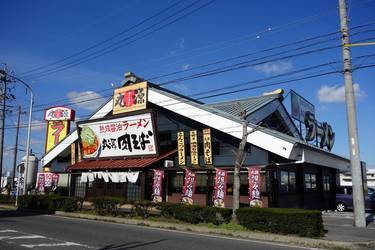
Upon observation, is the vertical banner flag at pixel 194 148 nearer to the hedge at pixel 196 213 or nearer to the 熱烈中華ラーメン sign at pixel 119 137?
the 熱烈中華ラーメン sign at pixel 119 137

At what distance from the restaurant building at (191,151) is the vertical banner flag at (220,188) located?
194 mm

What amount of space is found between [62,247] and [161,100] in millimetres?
15496

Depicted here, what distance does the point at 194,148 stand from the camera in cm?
2380

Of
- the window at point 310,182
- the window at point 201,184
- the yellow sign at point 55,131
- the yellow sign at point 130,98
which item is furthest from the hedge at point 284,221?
the yellow sign at point 55,131

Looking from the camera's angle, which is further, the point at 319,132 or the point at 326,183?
the point at 319,132

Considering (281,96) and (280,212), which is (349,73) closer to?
(280,212)

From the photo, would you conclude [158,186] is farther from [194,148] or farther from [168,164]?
[194,148]

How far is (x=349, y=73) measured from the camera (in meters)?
16.1

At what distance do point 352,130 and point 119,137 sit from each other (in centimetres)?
1611

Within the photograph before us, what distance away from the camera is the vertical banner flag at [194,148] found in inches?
933

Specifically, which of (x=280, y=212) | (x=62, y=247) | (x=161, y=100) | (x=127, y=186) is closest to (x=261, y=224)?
(x=280, y=212)

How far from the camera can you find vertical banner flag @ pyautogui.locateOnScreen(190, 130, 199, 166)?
23703 mm

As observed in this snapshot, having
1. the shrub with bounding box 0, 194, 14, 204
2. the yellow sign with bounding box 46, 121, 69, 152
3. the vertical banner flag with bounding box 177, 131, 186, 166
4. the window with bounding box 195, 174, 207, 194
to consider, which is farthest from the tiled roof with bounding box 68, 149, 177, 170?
the yellow sign with bounding box 46, 121, 69, 152

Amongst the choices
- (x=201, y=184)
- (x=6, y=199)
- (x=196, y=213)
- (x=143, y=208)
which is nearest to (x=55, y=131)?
(x=6, y=199)
